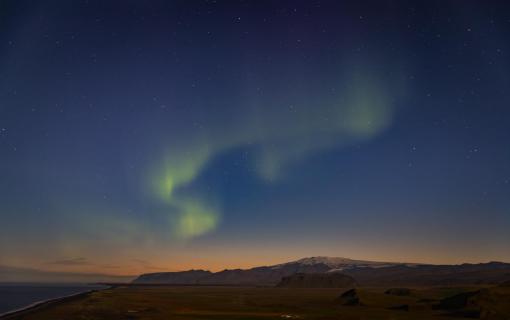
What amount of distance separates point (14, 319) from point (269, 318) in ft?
151

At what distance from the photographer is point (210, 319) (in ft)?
239

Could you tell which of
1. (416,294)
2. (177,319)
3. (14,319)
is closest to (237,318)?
(177,319)

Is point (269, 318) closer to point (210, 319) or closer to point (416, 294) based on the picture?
point (210, 319)

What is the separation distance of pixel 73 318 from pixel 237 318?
2802cm

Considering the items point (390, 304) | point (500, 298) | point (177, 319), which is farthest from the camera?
point (390, 304)

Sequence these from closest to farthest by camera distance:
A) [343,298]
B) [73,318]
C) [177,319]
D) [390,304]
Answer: [177,319] < [73,318] < [390,304] < [343,298]

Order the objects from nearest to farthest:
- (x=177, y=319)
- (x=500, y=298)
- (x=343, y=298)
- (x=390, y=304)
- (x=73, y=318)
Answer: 1. (x=177, y=319)
2. (x=73, y=318)
3. (x=500, y=298)
4. (x=390, y=304)
5. (x=343, y=298)

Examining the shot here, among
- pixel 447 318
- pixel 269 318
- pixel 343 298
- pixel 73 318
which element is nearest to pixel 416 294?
pixel 343 298

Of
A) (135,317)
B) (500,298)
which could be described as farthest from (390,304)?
(135,317)

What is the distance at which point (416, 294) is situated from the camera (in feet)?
427

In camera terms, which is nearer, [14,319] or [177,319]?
[177,319]

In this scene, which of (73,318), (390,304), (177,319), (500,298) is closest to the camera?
(177,319)

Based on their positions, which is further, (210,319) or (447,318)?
(447,318)

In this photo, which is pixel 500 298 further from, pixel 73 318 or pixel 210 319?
pixel 73 318
